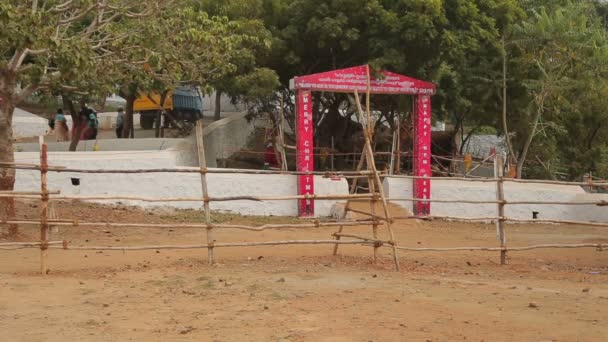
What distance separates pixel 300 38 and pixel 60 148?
5985 millimetres

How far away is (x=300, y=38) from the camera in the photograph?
1518cm

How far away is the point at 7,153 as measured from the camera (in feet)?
30.3

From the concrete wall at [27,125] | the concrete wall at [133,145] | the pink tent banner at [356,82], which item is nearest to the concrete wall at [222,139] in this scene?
the concrete wall at [133,145]

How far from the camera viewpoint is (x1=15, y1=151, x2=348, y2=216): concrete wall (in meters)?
12.2

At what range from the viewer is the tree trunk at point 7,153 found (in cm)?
904

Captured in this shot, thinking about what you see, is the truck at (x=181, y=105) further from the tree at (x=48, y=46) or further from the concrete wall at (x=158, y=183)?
the tree at (x=48, y=46)

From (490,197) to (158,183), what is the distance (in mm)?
6433

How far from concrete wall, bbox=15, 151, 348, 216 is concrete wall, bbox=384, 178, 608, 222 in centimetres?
135

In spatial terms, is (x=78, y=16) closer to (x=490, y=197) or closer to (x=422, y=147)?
(x=422, y=147)

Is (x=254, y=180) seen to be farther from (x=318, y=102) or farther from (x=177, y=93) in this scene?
(x=177, y=93)

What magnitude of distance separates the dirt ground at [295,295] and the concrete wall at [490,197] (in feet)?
14.5

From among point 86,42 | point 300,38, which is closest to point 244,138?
point 300,38

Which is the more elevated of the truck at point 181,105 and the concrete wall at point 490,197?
the truck at point 181,105

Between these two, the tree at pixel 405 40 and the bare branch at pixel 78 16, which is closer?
the bare branch at pixel 78 16
